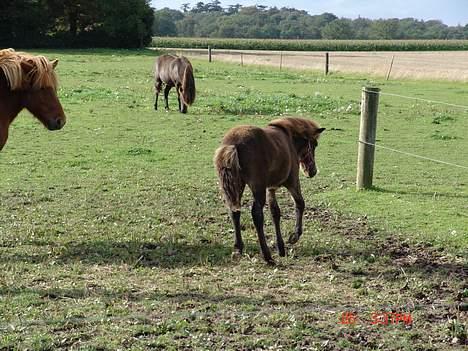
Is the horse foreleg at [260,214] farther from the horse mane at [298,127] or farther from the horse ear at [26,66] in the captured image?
the horse ear at [26,66]

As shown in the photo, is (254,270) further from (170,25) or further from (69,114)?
(170,25)

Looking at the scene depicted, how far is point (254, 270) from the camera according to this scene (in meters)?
6.22

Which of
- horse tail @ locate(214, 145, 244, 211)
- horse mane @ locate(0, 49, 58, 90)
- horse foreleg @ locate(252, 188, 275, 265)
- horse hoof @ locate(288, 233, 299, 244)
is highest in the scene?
horse mane @ locate(0, 49, 58, 90)

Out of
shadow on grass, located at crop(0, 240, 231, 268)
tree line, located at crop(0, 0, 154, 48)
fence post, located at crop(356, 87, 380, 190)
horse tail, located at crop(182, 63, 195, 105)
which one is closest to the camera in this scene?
shadow on grass, located at crop(0, 240, 231, 268)

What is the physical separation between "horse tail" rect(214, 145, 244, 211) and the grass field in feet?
2.27

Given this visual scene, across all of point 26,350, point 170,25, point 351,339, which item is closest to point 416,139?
point 351,339

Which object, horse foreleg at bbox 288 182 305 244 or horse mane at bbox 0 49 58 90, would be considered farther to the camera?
horse foreleg at bbox 288 182 305 244

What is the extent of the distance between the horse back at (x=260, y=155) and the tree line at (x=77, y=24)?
49476 mm

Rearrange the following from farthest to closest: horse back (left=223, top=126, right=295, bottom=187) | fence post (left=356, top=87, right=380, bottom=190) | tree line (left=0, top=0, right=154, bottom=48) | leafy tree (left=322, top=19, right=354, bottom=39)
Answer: leafy tree (left=322, top=19, right=354, bottom=39)
tree line (left=0, top=0, right=154, bottom=48)
fence post (left=356, top=87, right=380, bottom=190)
horse back (left=223, top=126, right=295, bottom=187)

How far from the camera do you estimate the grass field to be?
4.67 metres

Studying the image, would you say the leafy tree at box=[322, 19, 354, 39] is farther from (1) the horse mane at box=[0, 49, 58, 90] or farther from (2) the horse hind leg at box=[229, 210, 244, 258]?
(2) the horse hind leg at box=[229, 210, 244, 258]

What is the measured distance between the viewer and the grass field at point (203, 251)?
467cm
